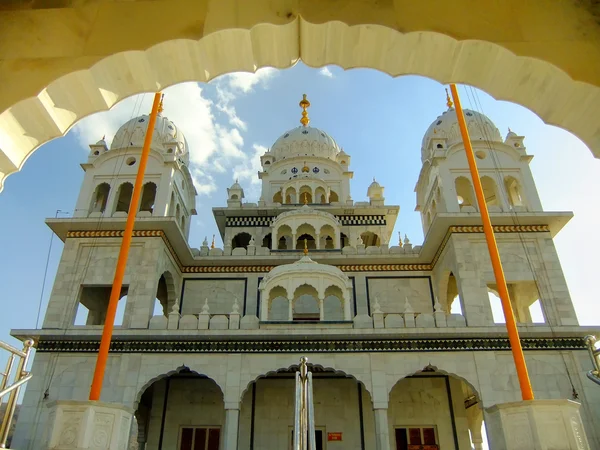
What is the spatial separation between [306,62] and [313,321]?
11978 mm

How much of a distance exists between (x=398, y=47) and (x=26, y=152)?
2292mm

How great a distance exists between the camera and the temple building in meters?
13.8

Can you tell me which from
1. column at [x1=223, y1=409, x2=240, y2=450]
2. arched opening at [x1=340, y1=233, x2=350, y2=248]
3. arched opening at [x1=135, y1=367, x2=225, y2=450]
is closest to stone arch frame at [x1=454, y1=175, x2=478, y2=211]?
arched opening at [x1=340, y1=233, x2=350, y2=248]

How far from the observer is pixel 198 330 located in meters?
14.3

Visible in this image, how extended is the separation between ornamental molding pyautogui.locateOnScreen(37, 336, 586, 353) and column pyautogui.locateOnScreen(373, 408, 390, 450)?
171 centimetres

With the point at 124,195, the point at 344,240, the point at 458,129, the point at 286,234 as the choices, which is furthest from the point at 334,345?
the point at 124,195

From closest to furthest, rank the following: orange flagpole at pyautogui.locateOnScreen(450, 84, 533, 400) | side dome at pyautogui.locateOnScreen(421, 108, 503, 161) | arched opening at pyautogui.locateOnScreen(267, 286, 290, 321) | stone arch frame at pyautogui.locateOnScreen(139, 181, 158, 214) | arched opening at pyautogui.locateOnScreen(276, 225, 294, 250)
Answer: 1. orange flagpole at pyautogui.locateOnScreen(450, 84, 533, 400)
2. arched opening at pyautogui.locateOnScreen(267, 286, 290, 321)
3. side dome at pyautogui.locateOnScreen(421, 108, 503, 161)
4. stone arch frame at pyautogui.locateOnScreen(139, 181, 158, 214)
5. arched opening at pyautogui.locateOnScreen(276, 225, 294, 250)

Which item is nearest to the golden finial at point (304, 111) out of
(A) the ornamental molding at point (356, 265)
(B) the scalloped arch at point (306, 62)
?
(A) the ornamental molding at point (356, 265)

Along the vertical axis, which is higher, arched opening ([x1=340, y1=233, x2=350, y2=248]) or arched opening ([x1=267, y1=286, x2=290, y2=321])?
arched opening ([x1=340, y1=233, x2=350, y2=248])

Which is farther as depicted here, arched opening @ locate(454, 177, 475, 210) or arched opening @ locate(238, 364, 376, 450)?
arched opening @ locate(454, 177, 475, 210)

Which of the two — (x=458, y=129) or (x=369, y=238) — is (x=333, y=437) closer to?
(x=369, y=238)

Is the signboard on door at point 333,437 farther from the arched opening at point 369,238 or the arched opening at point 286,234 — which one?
the arched opening at point 369,238

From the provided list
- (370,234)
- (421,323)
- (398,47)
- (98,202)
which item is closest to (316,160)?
(370,234)

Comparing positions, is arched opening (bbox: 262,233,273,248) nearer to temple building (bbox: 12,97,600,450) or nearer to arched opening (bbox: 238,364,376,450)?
temple building (bbox: 12,97,600,450)
